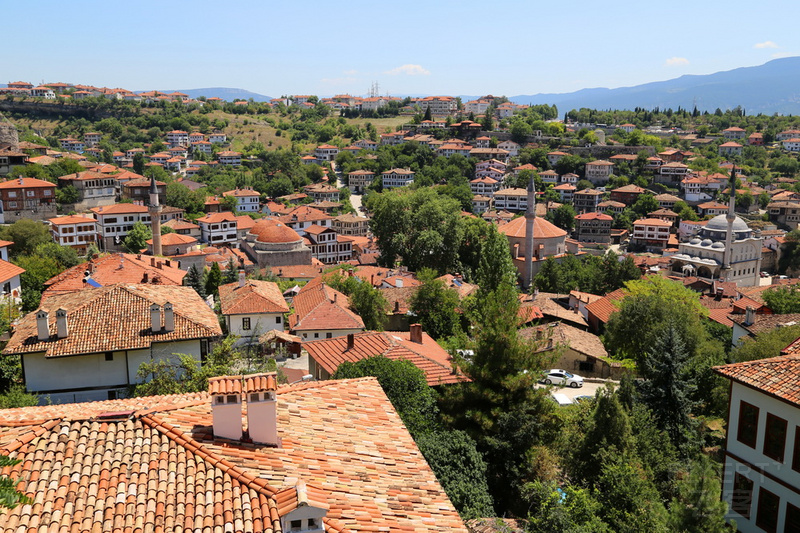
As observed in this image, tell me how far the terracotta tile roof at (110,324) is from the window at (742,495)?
35.3 ft

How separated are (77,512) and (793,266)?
75426 mm

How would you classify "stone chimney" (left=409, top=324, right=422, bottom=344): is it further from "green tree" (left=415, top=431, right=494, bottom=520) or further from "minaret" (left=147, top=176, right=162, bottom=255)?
"minaret" (left=147, top=176, right=162, bottom=255)

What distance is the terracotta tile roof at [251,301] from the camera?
24.7 m

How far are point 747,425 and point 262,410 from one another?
894cm

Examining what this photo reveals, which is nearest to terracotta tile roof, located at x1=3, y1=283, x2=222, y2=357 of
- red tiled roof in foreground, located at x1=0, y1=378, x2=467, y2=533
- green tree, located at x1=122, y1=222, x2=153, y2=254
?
red tiled roof in foreground, located at x1=0, y1=378, x2=467, y2=533

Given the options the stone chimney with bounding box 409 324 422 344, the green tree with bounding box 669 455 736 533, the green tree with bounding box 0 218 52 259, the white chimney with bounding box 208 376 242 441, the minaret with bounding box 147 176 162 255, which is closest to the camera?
the white chimney with bounding box 208 376 242 441

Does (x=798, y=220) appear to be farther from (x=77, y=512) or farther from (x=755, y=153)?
(x=77, y=512)

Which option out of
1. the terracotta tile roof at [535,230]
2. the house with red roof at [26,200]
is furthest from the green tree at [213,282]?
the terracotta tile roof at [535,230]

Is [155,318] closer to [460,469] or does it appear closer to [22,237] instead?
[460,469]

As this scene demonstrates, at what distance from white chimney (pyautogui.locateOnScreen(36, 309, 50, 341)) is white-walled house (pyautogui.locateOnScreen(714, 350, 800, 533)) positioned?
13275 mm

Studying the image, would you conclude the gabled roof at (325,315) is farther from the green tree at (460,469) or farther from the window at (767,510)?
the window at (767,510)

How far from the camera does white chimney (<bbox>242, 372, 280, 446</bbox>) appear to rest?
255 inches

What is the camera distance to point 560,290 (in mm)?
45969

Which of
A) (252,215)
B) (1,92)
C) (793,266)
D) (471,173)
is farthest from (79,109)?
(793,266)
